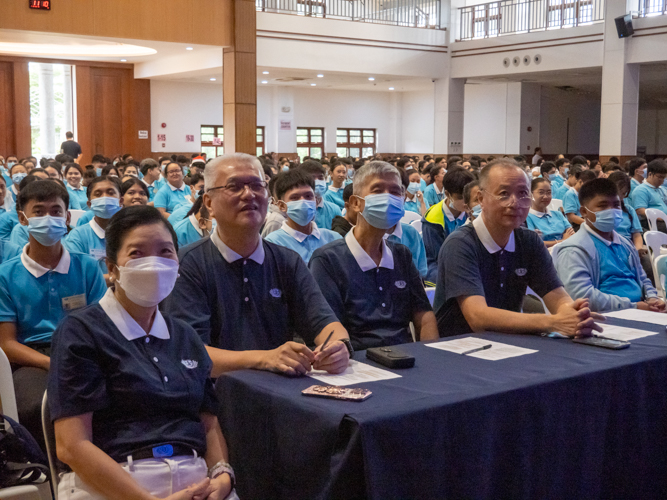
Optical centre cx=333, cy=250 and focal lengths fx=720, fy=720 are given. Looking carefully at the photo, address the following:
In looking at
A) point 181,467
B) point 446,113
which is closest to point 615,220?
point 181,467

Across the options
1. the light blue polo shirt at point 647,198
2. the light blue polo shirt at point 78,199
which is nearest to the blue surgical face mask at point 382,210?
the light blue polo shirt at point 78,199

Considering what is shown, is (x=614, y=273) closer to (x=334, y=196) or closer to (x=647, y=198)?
(x=334, y=196)

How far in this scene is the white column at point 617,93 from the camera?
53.6 ft

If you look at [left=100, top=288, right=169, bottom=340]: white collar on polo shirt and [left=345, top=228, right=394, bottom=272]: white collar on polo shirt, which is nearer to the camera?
[left=100, top=288, right=169, bottom=340]: white collar on polo shirt

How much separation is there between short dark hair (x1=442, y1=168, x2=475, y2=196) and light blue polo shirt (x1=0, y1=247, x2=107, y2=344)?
314cm

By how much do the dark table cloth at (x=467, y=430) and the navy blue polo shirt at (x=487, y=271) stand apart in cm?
58

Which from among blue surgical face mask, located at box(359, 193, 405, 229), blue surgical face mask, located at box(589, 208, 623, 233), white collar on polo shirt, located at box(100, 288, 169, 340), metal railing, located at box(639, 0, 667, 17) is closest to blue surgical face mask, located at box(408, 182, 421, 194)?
blue surgical face mask, located at box(589, 208, 623, 233)

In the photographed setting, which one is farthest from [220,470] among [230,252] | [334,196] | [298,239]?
[334,196]

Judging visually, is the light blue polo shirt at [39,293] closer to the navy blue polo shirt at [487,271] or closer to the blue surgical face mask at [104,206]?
the blue surgical face mask at [104,206]

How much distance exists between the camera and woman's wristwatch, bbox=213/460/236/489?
204cm

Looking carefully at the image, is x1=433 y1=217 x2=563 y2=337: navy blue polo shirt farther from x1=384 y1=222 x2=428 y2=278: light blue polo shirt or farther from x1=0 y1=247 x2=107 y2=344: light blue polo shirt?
x1=0 y1=247 x2=107 y2=344: light blue polo shirt

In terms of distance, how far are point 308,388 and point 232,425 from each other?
0.34 m

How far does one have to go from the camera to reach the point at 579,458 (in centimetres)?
224

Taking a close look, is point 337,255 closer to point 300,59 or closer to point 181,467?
point 181,467
